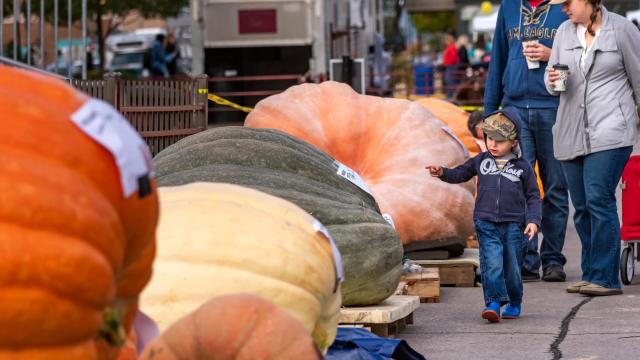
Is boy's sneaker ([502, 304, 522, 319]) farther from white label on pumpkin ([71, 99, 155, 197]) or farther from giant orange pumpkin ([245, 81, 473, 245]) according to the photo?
white label on pumpkin ([71, 99, 155, 197])

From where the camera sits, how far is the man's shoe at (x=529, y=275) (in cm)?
996

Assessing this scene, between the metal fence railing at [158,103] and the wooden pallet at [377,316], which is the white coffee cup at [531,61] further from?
the wooden pallet at [377,316]

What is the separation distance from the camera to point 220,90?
24266 millimetres

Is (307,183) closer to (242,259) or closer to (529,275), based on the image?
(242,259)

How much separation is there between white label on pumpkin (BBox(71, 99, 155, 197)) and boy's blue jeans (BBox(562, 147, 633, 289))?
580 centimetres

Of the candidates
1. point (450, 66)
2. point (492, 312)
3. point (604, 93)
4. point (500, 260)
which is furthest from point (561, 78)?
point (450, 66)

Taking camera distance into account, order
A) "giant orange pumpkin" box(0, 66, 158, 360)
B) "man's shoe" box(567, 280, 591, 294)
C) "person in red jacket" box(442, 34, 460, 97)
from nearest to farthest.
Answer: "giant orange pumpkin" box(0, 66, 158, 360), "man's shoe" box(567, 280, 591, 294), "person in red jacket" box(442, 34, 460, 97)

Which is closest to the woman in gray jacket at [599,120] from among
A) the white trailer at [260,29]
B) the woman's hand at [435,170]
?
the woman's hand at [435,170]

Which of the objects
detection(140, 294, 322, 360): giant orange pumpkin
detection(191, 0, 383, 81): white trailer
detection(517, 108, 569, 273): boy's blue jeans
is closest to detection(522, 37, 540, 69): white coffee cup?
detection(517, 108, 569, 273): boy's blue jeans

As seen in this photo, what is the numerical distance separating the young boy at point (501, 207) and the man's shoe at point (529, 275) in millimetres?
1708

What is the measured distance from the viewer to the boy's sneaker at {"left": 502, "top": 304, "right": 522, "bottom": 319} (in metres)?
8.04

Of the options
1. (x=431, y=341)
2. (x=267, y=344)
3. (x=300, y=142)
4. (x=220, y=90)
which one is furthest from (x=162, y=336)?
(x=220, y=90)

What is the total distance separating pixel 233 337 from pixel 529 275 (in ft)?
20.4

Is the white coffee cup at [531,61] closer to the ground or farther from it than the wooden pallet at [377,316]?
farther from it
